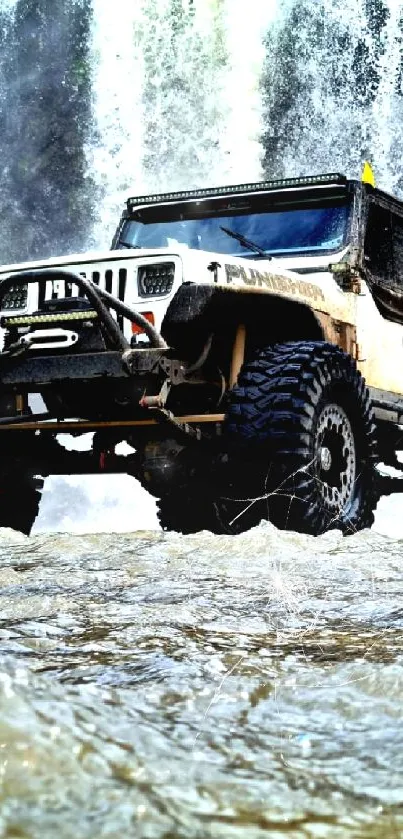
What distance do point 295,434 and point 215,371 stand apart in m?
0.66

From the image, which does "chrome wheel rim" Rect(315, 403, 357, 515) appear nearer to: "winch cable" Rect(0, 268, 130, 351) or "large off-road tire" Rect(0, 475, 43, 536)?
"winch cable" Rect(0, 268, 130, 351)

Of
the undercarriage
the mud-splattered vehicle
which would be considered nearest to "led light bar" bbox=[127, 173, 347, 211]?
the mud-splattered vehicle

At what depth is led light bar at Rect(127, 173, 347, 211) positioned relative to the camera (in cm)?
650

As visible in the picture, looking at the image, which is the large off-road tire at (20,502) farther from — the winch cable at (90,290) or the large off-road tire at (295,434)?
the large off-road tire at (295,434)

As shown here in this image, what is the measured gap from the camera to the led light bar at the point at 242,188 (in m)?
6.50

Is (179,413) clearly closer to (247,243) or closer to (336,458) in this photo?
(336,458)

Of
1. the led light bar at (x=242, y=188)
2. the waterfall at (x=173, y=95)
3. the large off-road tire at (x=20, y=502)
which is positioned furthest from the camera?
the waterfall at (x=173, y=95)

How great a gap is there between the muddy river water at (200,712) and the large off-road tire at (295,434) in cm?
181

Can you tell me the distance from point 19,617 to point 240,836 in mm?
1450

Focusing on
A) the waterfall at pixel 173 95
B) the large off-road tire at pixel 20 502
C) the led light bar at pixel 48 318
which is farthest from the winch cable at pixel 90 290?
the waterfall at pixel 173 95

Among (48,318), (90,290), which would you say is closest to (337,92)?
(48,318)

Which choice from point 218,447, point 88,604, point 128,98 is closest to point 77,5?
point 128,98

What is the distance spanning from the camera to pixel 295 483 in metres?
5.00

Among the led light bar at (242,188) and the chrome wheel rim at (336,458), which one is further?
the led light bar at (242,188)
